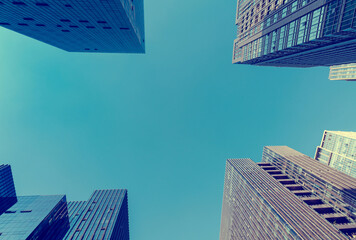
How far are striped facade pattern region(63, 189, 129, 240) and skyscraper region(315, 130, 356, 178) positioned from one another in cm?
17436

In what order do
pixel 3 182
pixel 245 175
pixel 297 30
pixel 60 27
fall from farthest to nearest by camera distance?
pixel 3 182 → pixel 245 175 → pixel 60 27 → pixel 297 30

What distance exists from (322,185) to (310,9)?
273 feet

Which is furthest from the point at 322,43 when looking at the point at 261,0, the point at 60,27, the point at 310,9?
the point at 60,27

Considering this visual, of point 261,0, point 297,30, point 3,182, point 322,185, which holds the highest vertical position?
point 261,0

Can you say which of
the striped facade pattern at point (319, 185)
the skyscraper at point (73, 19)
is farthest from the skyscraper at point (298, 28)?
the striped facade pattern at point (319, 185)

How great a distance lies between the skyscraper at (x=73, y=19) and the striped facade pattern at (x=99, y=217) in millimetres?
95347

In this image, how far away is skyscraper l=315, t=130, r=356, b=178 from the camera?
116m

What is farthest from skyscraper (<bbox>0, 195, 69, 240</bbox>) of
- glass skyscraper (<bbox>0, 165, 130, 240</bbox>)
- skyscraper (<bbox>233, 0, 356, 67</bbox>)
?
skyscraper (<bbox>233, 0, 356, 67</bbox>)

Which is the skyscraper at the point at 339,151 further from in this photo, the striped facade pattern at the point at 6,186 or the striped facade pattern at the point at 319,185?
the striped facade pattern at the point at 6,186

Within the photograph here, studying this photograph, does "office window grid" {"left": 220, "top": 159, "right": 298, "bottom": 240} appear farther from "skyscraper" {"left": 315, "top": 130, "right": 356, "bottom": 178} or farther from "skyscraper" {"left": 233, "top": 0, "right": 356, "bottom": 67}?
"skyscraper" {"left": 315, "top": 130, "right": 356, "bottom": 178}

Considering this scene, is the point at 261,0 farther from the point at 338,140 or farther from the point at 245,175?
the point at 338,140

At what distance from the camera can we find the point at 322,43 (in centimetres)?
4556

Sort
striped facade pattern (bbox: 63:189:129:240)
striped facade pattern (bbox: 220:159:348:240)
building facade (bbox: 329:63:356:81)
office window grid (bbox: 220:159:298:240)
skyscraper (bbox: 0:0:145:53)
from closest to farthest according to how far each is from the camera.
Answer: skyscraper (bbox: 0:0:145:53), striped facade pattern (bbox: 220:159:348:240), office window grid (bbox: 220:159:298:240), striped facade pattern (bbox: 63:189:129:240), building facade (bbox: 329:63:356:81)

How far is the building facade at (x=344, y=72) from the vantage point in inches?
4806
